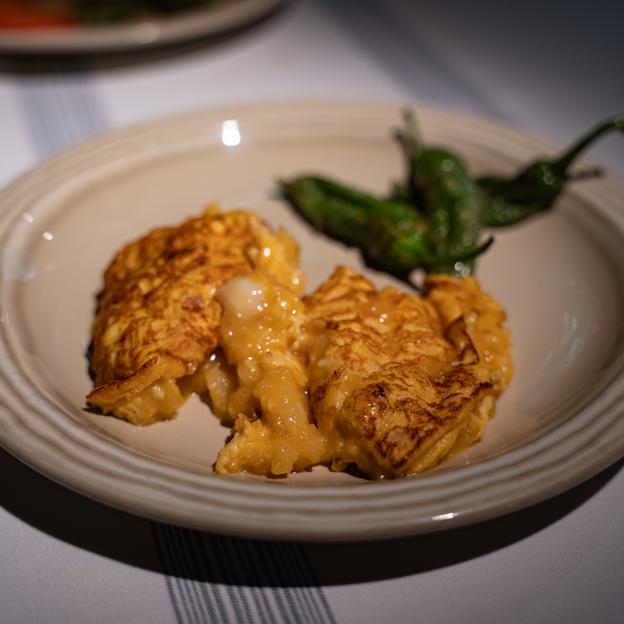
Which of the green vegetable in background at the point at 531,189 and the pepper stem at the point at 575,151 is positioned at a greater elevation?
the pepper stem at the point at 575,151

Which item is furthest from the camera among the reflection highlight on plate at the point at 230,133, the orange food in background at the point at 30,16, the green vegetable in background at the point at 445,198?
the orange food in background at the point at 30,16

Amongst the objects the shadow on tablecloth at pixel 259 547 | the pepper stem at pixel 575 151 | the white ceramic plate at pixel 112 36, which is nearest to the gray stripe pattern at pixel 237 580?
the shadow on tablecloth at pixel 259 547

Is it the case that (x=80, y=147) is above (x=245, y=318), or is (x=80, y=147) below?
below

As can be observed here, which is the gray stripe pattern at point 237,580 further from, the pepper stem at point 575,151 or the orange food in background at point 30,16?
the orange food in background at point 30,16

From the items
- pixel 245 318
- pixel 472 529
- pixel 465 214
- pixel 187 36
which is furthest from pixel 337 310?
pixel 187 36

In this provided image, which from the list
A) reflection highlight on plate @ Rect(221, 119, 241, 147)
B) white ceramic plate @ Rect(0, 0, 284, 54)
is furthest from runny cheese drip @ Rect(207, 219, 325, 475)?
white ceramic plate @ Rect(0, 0, 284, 54)

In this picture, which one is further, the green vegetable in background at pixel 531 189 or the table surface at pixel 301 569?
the green vegetable in background at pixel 531 189

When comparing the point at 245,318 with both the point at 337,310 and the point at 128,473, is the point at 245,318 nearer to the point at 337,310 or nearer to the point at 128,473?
the point at 337,310
